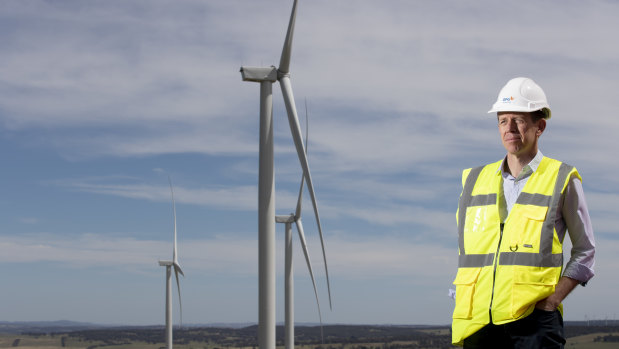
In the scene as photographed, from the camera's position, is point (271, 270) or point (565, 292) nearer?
point (565, 292)

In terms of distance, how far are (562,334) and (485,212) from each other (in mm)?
1240

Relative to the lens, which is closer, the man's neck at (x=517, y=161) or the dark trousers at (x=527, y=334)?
the dark trousers at (x=527, y=334)

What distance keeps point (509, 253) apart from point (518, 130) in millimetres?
1117

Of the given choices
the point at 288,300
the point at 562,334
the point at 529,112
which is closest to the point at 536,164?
the point at 529,112

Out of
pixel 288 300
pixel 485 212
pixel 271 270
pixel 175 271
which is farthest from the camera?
pixel 175 271

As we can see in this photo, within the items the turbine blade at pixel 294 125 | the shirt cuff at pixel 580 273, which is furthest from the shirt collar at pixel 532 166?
the turbine blade at pixel 294 125

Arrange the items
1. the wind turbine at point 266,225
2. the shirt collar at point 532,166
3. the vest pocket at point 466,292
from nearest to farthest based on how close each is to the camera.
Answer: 1. the vest pocket at point 466,292
2. the shirt collar at point 532,166
3. the wind turbine at point 266,225

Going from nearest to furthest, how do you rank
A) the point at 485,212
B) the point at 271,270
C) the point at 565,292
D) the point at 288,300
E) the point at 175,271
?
the point at 565,292 < the point at 485,212 < the point at 271,270 < the point at 288,300 < the point at 175,271

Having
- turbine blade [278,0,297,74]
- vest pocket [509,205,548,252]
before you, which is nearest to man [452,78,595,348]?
vest pocket [509,205,548,252]

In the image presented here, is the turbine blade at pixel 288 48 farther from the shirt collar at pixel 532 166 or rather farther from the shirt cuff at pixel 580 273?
the shirt cuff at pixel 580 273

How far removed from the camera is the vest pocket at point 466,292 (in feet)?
20.8

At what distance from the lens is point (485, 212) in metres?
6.49

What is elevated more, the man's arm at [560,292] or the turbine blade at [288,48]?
the turbine blade at [288,48]

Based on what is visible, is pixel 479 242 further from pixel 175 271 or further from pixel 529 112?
pixel 175 271
